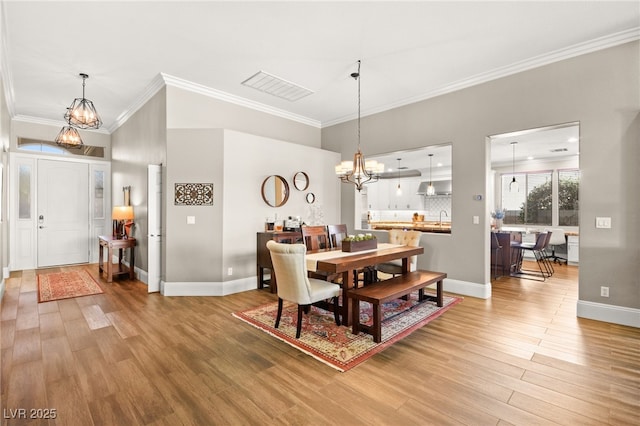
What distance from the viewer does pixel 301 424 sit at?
1.84 meters

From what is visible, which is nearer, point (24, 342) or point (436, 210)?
point (24, 342)

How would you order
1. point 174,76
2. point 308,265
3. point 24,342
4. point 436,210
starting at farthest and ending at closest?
point 436,210, point 174,76, point 308,265, point 24,342

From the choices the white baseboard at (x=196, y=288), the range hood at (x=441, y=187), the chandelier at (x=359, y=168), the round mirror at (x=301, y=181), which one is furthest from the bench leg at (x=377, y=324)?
the range hood at (x=441, y=187)

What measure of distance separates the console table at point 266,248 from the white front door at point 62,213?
16.0ft

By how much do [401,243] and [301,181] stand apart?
216 cm

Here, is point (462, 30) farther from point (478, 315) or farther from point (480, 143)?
point (478, 315)

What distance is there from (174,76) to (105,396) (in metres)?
4.08

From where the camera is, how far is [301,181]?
18.9ft

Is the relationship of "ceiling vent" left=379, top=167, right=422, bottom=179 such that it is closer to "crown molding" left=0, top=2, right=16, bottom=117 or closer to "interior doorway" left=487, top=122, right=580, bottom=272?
"interior doorway" left=487, top=122, right=580, bottom=272

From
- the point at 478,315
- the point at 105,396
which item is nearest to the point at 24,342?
the point at 105,396

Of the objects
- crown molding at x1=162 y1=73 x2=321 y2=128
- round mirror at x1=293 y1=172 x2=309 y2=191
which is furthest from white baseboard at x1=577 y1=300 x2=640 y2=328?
crown molding at x1=162 y1=73 x2=321 y2=128

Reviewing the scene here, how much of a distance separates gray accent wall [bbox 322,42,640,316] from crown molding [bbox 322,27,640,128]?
2.6 inches

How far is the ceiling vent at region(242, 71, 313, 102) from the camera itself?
4498 mm

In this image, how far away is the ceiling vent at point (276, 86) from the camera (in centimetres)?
450
